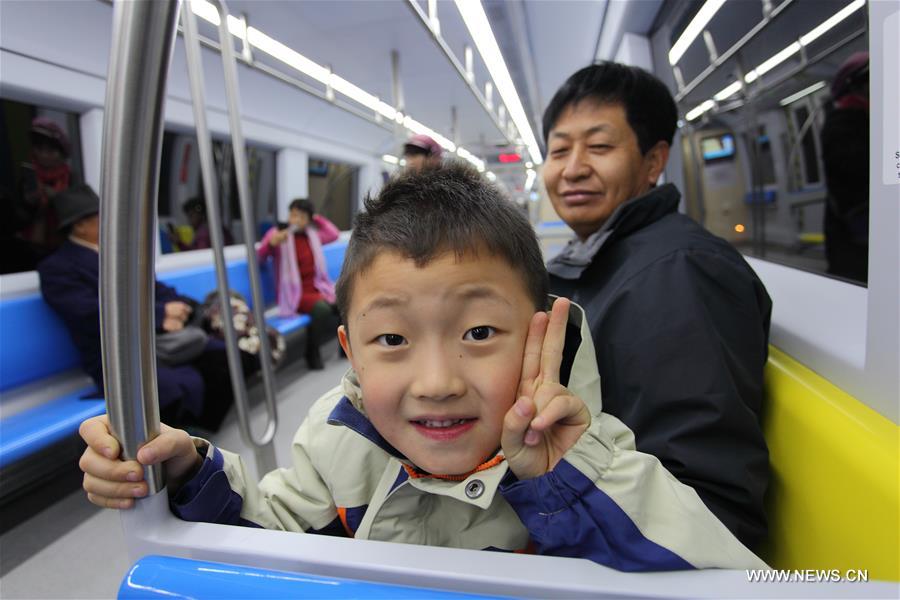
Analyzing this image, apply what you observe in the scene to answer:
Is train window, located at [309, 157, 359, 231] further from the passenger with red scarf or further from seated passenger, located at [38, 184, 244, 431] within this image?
seated passenger, located at [38, 184, 244, 431]

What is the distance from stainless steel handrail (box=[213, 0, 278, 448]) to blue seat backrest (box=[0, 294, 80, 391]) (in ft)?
5.10

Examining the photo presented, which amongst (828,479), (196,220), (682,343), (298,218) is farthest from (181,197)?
(828,479)

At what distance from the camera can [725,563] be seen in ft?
1.88

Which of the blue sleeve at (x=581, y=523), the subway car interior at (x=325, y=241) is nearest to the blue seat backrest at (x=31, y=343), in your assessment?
the subway car interior at (x=325, y=241)

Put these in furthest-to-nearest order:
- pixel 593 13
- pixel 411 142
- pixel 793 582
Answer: pixel 593 13 < pixel 411 142 < pixel 793 582

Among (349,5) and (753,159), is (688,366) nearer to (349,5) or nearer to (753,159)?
(753,159)

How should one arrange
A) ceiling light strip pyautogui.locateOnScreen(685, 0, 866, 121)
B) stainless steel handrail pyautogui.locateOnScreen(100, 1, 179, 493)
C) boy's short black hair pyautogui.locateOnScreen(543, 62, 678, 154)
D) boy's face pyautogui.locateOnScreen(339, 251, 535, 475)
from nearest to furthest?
stainless steel handrail pyautogui.locateOnScreen(100, 1, 179, 493)
boy's face pyautogui.locateOnScreen(339, 251, 535, 475)
boy's short black hair pyautogui.locateOnScreen(543, 62, 678, 154)
ceiling light strip pyautogui.locateOnScreen(685, 0, 866, 121)

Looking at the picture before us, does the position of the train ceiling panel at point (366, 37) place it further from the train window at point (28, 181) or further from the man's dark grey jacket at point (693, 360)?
the man's dark grey jacket at point (693, 360)

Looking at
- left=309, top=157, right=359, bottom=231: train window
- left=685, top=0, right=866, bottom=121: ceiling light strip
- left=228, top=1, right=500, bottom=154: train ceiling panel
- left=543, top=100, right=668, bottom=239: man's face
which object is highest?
left=228, top=1, right=500, bottom=154: train ceiling panel

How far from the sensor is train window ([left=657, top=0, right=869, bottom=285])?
1.66 metres

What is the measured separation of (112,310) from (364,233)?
0.39 meters

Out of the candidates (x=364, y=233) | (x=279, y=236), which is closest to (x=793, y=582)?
(x=364, y=233)

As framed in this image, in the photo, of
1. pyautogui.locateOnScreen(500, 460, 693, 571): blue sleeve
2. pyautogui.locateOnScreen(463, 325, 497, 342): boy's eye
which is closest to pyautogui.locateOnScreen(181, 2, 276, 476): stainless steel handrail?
pyautogui.locateOnScreen(463, 325, 497, 342): boy's eye

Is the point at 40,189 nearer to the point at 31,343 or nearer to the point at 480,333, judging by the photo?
the point at 31,343
